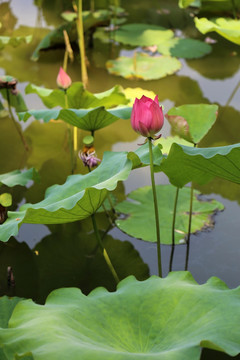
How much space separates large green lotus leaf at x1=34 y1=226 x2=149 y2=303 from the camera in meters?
1.56

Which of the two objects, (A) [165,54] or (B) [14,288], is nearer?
(B) [14,288]

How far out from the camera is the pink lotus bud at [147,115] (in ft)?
3.96

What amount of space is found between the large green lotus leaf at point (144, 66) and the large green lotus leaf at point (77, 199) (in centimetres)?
154

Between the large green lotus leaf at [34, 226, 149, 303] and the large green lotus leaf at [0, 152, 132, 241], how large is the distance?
255 mm

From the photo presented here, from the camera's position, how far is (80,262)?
1657 mm

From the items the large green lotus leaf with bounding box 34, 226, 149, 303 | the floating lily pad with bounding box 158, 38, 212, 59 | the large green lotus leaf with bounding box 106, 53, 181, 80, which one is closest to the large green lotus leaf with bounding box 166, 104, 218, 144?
the large green lotus leaf with bounding box 34, 226, 149, 303

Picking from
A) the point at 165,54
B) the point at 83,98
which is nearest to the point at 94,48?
the point at 165,54

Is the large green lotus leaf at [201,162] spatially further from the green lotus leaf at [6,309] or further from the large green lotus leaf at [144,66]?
the large green lotus leaf at [144,66]

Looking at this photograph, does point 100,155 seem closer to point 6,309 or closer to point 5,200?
point 5,200

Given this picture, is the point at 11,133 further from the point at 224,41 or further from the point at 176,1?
the point at 176,1

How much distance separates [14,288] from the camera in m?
1.53

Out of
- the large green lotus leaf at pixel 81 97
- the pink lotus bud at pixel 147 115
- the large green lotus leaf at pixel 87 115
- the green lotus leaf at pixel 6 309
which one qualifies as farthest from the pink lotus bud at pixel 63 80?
the green lotus leaf at pixel 6 309

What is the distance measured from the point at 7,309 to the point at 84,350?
18.9 inches

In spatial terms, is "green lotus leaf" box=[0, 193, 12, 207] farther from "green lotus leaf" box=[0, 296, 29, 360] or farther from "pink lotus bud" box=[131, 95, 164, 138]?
"pink lotus bud" box=[131, 95, 164, 138]
